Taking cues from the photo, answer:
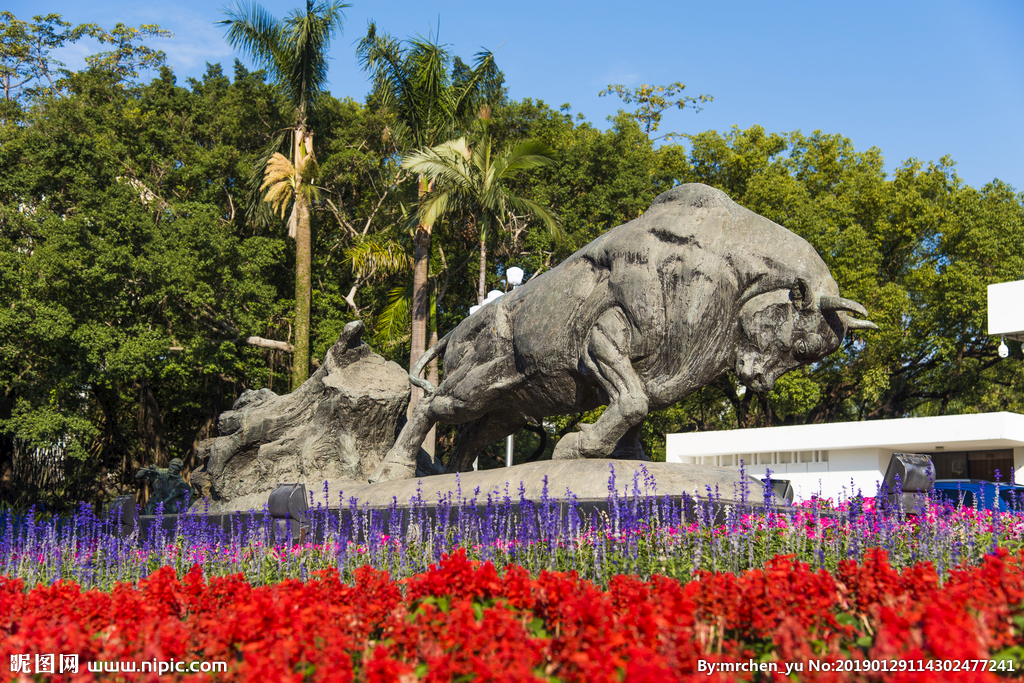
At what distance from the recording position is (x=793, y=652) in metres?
2.93

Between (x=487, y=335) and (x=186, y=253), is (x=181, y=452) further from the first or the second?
(x=487, y=335)

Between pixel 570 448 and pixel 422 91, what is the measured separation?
46.1 ft

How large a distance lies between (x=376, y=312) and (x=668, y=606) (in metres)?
24.7

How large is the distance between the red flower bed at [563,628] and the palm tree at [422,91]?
1566 cm

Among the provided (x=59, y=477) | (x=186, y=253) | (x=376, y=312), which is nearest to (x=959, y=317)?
(x=376, y=312)

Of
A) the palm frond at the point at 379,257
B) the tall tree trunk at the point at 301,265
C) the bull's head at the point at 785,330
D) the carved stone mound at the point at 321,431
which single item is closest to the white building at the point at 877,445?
the palm frond at the point at 379,257

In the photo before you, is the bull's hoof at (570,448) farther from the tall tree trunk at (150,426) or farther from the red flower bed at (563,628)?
the tall tree trunk at (150,426)

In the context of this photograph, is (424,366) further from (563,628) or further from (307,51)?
(307,51)

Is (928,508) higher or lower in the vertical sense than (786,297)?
lower

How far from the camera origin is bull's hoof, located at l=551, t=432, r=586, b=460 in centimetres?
809

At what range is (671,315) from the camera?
7715mm

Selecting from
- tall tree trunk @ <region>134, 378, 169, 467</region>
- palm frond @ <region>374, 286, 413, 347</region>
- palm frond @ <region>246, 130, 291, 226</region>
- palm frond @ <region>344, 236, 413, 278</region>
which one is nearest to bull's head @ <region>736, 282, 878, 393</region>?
palm frond @ <region>374, 286, 413, 347</region>

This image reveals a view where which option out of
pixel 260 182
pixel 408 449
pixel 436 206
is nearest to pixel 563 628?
pixel 408 449

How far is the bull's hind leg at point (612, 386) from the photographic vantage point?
7.76 meters
